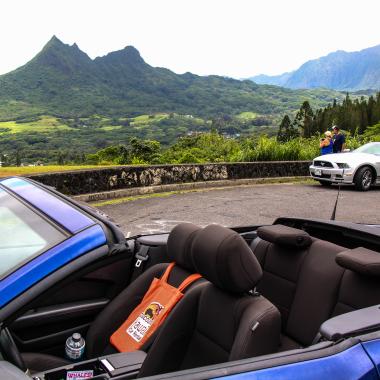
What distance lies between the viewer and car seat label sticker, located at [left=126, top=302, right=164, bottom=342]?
3271 millimetres

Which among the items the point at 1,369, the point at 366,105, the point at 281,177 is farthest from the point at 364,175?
the point at 366,105

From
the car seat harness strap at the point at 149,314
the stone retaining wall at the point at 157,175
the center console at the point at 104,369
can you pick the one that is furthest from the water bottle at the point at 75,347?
the stone retaining wall at the point at 157,175

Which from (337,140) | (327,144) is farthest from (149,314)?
(337,140)

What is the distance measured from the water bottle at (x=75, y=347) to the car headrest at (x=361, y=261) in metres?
1.84

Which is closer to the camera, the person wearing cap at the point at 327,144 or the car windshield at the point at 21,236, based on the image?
the car windshield at the point at 21,236

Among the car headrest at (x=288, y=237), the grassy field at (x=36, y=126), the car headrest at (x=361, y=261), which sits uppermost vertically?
the car headrest at (x=361, y=261)

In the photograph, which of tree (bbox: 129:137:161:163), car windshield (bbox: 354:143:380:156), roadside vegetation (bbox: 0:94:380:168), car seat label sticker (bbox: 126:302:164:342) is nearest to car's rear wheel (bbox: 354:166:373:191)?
car windshield (bbox: 354:143:380:156)

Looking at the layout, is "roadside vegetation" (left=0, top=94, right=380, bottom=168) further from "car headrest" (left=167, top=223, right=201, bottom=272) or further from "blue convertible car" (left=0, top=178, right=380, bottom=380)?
"car headrest" (left=167, top=223, right=201, bottom=272)

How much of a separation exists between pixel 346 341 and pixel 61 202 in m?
1.67

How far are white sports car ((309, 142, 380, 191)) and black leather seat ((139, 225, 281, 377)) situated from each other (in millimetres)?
11865

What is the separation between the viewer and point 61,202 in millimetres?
2756

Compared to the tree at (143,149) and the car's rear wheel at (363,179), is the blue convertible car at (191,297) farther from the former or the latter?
the tree at (143,149)

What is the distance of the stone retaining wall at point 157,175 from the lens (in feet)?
35.9

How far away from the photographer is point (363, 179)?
46.2 ft
